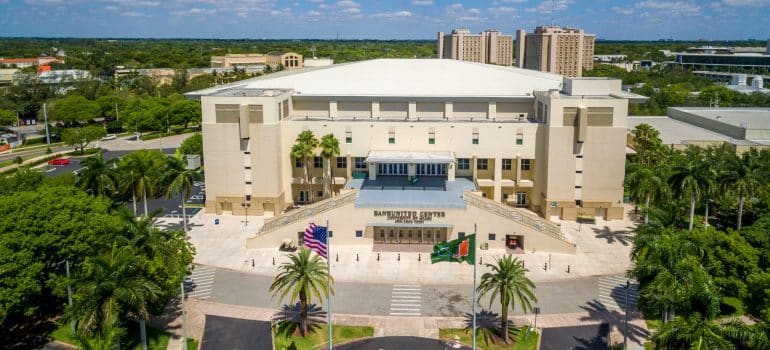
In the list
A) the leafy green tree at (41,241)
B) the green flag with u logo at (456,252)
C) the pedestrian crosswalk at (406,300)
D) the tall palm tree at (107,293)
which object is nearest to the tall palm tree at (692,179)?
the green flag with u logo at (456,252)

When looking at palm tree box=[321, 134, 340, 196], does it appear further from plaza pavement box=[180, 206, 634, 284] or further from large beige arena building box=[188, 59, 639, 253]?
plaza pavement box=[180, 206, 634, 284]

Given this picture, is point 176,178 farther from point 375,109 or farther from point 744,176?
point 744,176

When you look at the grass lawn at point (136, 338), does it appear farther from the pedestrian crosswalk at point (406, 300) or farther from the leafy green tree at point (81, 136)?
the leafy green tree at point (81, 136)

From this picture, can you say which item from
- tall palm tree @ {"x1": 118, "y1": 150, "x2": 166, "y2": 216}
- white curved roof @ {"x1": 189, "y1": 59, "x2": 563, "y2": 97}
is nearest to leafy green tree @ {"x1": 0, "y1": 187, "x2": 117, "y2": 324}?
tall palm tree @ {"x1": 118, "y1": 150, "x2": 166, "y2": 216}

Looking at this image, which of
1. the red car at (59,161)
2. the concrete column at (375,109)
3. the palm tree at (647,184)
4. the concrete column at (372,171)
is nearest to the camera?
the palm tree at (647,184)

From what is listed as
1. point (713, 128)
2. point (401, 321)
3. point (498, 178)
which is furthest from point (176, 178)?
point (713, 128)

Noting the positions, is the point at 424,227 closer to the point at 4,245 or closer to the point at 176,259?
the point at 176,259

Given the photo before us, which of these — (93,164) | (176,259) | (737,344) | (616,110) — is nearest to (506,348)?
(737,344)
